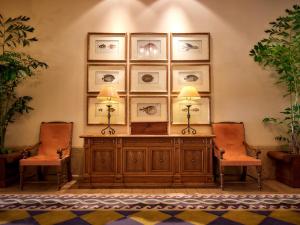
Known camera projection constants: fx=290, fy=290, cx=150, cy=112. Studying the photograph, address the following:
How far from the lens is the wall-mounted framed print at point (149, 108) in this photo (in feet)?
17.1

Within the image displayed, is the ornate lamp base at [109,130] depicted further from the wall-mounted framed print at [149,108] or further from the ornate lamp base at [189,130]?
the ornate lamp base at [189,130]

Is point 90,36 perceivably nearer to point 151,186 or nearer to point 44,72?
point 44,72

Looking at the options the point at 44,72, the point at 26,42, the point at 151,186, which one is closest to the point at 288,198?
the point at 151,186

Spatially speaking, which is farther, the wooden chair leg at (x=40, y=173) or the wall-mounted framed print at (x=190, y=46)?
the wall-mounted framed print at (x=190, y=46)

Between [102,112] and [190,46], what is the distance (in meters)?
2.00

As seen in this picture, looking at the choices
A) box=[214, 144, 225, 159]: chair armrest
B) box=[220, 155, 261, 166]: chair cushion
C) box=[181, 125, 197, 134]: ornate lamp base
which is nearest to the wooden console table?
box=[214, 144, 225, 159]: chair armrest

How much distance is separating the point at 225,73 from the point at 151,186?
2435 millimetres

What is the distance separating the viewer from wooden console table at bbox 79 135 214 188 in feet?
15.0

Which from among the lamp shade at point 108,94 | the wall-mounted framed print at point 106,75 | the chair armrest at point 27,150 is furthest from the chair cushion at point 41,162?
the wall-mounted framed print at point 106,75

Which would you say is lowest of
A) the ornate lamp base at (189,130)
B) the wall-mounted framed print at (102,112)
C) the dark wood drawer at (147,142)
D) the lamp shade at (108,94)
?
the dark wood drawer at (147,142)

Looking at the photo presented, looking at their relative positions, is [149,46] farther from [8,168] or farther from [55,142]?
[8,168]

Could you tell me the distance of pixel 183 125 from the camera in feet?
17.2

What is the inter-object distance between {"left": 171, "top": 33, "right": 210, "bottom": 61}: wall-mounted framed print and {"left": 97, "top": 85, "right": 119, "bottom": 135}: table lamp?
1.28 m

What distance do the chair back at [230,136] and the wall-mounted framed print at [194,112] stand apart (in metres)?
0.24
